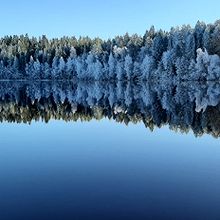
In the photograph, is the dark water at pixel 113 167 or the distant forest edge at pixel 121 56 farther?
the distant forest edge at pixel 121 56

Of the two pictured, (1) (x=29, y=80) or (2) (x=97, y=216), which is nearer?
(2) (x=97, y=216)

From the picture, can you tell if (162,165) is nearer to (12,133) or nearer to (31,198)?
(31,198)

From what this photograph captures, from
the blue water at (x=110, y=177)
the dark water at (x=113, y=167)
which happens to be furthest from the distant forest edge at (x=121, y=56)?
the blue water at (x=110, y=177)

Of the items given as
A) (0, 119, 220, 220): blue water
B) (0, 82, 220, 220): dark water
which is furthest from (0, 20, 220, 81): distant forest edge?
(0, 119, 220, 220): blue water

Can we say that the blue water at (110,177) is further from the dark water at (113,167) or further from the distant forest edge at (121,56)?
the distant forest edge at (121,56)

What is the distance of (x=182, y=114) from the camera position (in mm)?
51875

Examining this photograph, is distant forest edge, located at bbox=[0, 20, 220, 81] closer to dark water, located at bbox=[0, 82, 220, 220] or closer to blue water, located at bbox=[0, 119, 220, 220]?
dark water, located at bbox=[0, 82, 220, 220]

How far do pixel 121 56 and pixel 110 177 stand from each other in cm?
11499

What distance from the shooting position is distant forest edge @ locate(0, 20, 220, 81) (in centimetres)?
11425

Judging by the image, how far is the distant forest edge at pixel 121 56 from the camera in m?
114

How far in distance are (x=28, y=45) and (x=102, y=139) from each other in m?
139

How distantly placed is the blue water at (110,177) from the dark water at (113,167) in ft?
0.12

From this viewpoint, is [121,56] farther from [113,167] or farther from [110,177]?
[110,177]

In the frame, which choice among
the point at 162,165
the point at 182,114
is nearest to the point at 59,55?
the point at 182,114
